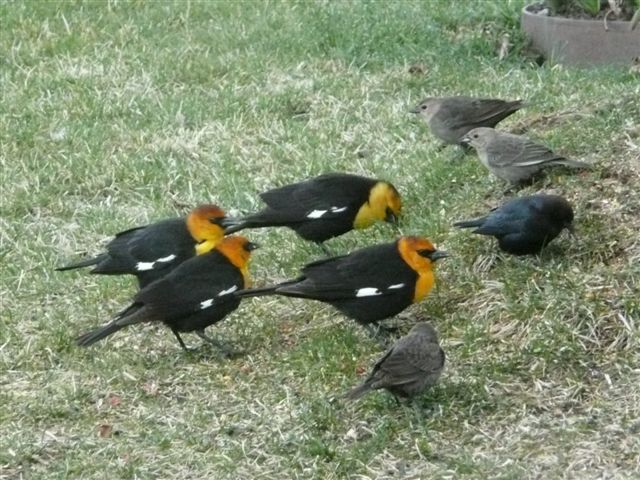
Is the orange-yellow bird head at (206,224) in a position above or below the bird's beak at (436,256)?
below

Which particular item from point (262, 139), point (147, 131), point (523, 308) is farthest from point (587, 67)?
point (523, 308)

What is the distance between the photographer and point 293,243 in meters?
8.55

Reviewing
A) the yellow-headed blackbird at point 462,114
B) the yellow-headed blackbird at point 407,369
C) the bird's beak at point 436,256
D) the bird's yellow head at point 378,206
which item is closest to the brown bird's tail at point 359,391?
the yellow-headed blackbird at point 407,369

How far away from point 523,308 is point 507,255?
2.37 feet

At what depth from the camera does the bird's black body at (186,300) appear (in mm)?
7121

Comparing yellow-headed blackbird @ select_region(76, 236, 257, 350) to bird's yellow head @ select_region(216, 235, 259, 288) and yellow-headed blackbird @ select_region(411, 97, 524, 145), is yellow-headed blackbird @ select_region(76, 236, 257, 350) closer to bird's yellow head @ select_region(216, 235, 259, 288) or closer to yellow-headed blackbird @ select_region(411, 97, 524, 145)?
bird's yellow head @ select_region(216, 235, 259, 288)

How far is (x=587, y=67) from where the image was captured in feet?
38.0

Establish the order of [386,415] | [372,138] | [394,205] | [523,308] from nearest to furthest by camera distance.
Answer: [386,415], [523,308], [394,205], [372,138]

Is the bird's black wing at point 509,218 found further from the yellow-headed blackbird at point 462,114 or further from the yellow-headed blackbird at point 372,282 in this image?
the yellow-headed blackbird at point 462,114

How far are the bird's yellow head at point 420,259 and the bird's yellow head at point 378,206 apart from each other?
109 cm

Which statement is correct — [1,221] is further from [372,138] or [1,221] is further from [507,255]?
[507,255]

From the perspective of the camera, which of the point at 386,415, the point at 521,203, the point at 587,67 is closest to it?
the point at 386,415

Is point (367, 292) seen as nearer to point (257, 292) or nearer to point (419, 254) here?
point (419, 254)

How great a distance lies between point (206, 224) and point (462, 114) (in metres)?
2.59
